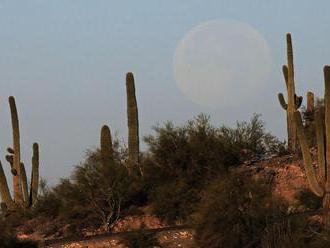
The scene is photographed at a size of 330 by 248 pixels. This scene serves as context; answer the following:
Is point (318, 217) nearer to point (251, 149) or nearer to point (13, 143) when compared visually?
point (251, 149)

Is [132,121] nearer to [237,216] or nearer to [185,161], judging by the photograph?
[185,161]

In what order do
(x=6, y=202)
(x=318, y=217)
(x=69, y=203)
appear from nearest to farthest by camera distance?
(x=318, y=217), (x=69, y=203), (x=6, y=202)

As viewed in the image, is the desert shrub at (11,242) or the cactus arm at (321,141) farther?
the cactus arm at (321,141)

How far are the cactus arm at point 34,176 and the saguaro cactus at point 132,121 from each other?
5248 millimetres

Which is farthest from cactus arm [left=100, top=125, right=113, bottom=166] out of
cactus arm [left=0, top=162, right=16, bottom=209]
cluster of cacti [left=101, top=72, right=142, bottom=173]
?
cactus arm [left=0, top=162, right=16, bottom=209]

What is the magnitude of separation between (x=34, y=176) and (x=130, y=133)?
6365 millimetres

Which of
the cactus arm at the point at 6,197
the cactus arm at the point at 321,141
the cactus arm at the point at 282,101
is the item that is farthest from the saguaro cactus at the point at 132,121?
the cactus arm at the point at 321,141

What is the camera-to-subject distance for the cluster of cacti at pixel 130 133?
36938 millimetres

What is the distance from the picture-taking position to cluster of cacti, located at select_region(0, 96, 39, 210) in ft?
127

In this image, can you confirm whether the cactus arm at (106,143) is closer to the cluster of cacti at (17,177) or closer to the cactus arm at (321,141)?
the cluster of cacti at (17,177)

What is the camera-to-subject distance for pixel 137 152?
3778 cm

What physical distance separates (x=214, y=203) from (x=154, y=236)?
2843 millimetres

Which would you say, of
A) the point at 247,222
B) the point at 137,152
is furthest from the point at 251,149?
the point at 247,222

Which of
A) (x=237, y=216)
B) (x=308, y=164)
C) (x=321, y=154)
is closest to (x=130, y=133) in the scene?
(x=308, y=164)
